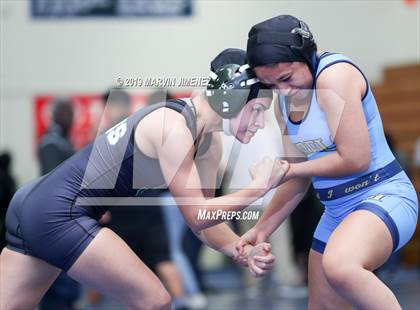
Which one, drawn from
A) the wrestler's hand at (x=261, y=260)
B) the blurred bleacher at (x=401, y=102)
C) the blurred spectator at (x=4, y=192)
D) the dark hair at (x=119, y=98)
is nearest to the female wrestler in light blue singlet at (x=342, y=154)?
the wrestler's hand at (x=261, y=260)

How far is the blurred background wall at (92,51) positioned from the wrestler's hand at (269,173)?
275 cm

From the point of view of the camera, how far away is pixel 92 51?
8.26 m

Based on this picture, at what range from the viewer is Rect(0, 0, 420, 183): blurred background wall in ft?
23.5

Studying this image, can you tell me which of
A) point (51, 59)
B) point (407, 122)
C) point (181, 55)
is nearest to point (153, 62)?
point (181, 55)

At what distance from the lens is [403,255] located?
30.1 feet

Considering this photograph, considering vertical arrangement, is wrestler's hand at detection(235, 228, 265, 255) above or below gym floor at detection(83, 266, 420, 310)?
above

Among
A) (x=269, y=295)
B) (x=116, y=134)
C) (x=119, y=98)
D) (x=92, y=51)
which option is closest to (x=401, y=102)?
(x=269, y=295)

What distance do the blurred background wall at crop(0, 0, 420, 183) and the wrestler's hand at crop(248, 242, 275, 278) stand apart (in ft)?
9.14

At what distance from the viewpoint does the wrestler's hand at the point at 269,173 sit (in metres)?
3.59

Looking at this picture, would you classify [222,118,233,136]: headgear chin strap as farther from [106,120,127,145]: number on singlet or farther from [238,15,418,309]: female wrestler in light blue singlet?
[106,120,127,145]: number on singlet

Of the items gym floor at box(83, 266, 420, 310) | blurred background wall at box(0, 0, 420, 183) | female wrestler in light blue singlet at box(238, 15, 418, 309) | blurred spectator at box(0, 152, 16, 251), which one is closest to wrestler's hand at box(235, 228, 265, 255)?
female wrestler in light blue singlet at box(238, 15, 418, 309)

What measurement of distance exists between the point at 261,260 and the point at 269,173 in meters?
0.36

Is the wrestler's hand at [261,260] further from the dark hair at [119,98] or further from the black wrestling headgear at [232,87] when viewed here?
the dark hair at [119,98]

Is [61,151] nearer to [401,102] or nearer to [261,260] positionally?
[261,260]
